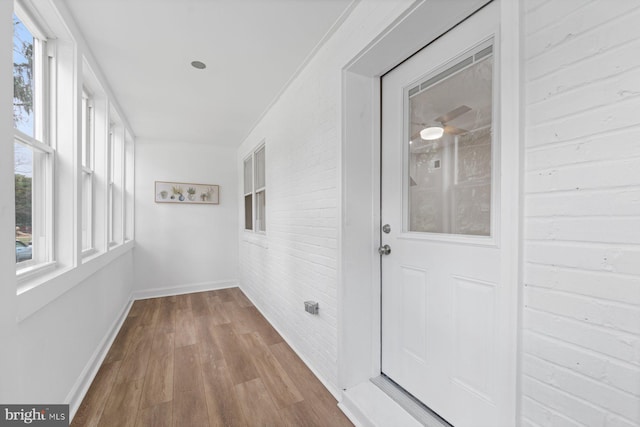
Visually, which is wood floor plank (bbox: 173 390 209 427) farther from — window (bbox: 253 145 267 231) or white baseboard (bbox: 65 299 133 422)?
window (bbox: 253 145 267 231)

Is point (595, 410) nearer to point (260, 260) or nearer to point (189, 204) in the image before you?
point (260, 260)

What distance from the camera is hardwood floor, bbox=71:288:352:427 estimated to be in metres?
1.64

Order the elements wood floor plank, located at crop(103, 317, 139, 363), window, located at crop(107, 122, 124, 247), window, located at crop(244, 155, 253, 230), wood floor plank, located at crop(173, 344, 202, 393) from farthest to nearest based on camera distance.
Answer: window, located at crop(244, 155, 253, 230), window, located at crop(107, 122, 124, 247), wood floor plank, located at crop(103, 317, 139, 363), wood floor plank, located at crop(173, 344, 202, 393)

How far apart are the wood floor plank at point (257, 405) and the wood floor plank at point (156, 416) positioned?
1.36 ft

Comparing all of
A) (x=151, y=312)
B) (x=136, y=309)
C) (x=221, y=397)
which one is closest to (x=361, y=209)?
(x=221, y=397)

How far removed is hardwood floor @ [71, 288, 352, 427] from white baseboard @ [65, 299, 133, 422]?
34 millimetres

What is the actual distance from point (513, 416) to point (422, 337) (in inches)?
24.3

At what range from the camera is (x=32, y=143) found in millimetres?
1465

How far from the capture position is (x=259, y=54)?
2.08 meters

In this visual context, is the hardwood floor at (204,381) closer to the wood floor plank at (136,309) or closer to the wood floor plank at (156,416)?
the wood floor plank at (156,416)

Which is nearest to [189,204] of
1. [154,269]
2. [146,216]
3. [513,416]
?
[146,216]

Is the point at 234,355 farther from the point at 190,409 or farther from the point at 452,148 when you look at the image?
the point at 452,148

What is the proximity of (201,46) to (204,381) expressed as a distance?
8.00 ft

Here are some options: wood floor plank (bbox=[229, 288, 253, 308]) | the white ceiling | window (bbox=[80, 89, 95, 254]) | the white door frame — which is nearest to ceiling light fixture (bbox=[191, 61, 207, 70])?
the white ceiling
